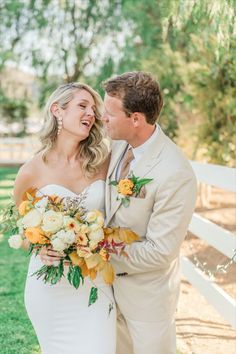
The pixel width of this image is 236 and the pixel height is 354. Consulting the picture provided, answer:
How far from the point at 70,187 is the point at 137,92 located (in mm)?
803

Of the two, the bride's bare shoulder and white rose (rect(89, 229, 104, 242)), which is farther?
the bride's bare shoulder

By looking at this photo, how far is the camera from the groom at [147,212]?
9.35 ft

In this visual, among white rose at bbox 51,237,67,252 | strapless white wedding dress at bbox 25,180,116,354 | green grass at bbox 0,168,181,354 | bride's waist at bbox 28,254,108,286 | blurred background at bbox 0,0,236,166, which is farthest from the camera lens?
blurred background at bbox 0,0,236,166

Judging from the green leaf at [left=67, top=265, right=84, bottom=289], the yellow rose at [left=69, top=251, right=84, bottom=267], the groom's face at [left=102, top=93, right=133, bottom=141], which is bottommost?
the green leaf at [left=67, top=265, right=84, bottom=289]

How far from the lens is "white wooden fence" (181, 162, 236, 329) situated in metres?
4.61

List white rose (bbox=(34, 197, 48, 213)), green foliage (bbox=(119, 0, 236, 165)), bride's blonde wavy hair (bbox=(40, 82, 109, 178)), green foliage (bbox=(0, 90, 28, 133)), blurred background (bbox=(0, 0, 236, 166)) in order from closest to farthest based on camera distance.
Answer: white rose (bbox=(34, 197, 48, 213)) < bride's blonde wavy hair (bbox=(40, 82, 109, 178)) < green foliage (bbox=(119, 0, 236, 165)) < blurred background (bbox=(0, 0, 236, 166)) < green foliage (bbox=(0, 90, 28, 133))

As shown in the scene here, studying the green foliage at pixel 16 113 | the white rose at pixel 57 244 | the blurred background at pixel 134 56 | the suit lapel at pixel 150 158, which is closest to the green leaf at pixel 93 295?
the white rose at pixel 57 244

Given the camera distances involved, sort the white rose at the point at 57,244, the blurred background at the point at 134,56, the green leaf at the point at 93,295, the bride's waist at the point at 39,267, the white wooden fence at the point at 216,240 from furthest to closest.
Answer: the blurred background at the point at 134,56 → the white wooden fence at the point at 216,240 → the bride's waist at the point at 39,267 → the green leaf at the point at 93,295 → the white rose at the point at 57,244

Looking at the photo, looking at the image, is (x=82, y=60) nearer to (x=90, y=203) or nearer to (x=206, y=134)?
(x=206, y=134)

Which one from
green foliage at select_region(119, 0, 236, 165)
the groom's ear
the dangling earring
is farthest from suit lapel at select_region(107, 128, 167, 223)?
green foliage at select_region(119, 0, 236, 165)

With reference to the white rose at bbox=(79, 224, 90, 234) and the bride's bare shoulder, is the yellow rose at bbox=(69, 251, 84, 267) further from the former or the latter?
the bride's bare shoulder

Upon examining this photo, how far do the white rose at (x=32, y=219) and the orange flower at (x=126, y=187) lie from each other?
1.30ft

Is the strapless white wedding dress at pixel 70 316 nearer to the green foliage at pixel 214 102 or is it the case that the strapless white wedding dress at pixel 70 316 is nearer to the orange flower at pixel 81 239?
the orange flower at pixel 81 239

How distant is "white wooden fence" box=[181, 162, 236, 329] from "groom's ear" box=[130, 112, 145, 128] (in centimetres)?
179
